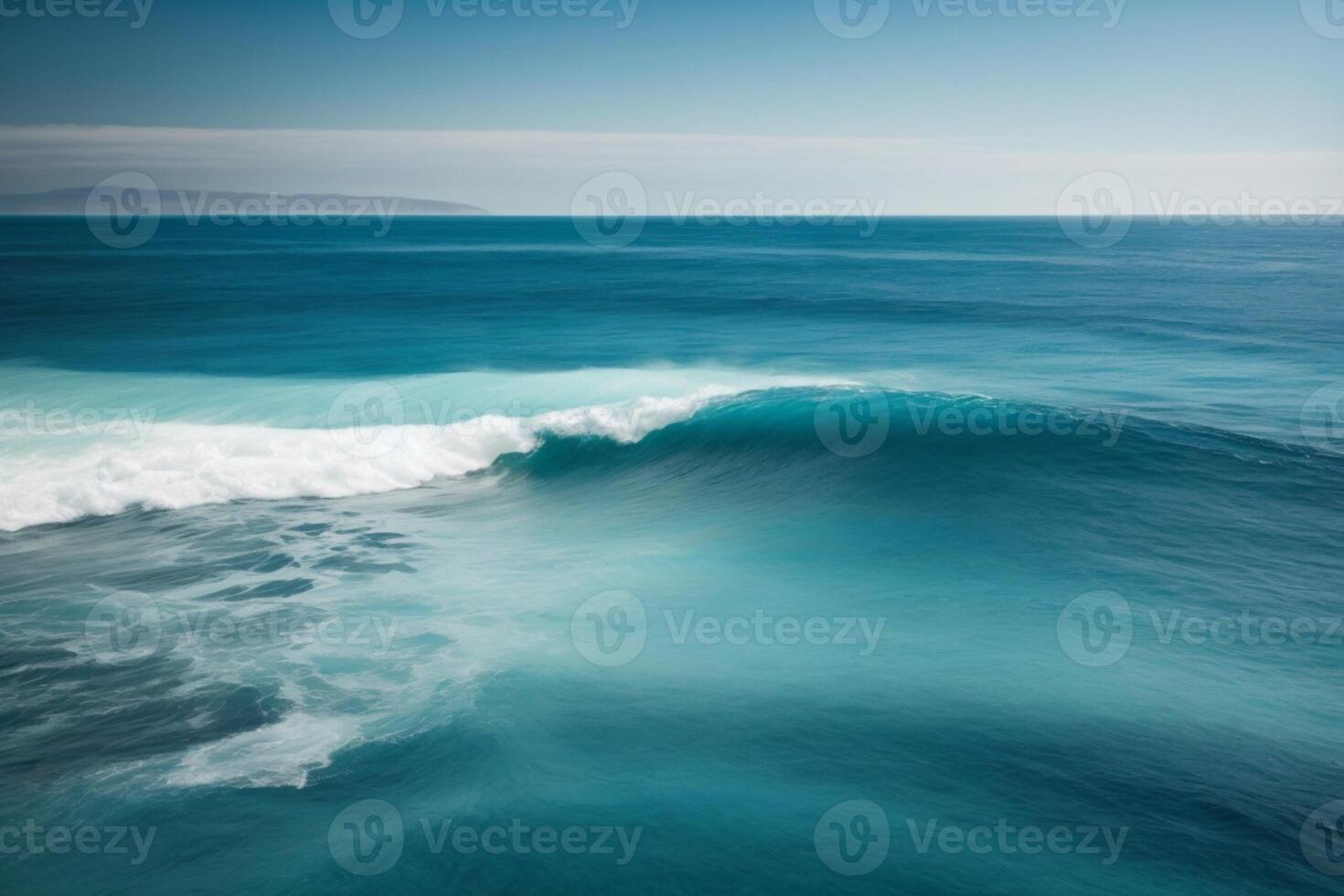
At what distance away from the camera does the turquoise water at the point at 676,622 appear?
26.3 feet

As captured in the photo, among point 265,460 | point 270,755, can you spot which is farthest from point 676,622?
point 265,460

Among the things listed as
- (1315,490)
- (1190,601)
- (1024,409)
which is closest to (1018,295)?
(1024,409)

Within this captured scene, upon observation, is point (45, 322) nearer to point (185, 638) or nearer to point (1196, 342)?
point (185, 638)

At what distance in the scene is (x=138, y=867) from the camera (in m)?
7.61

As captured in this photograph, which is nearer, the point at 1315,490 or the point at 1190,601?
the point at 1190,601

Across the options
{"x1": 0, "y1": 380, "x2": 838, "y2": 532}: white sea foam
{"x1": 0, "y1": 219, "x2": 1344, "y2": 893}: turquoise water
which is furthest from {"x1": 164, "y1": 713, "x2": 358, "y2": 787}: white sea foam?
{"x1": 0, "y1": 380, "x2": 838, "y2": 532}: white sea foam

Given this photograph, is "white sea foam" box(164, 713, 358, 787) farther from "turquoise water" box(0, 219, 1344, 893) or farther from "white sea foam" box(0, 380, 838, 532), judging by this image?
"white sea foam" box(0, 380, 838, 532)

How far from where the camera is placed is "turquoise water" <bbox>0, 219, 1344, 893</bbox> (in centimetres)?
802

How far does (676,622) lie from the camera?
12367mm

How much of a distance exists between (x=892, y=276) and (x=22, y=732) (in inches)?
2288

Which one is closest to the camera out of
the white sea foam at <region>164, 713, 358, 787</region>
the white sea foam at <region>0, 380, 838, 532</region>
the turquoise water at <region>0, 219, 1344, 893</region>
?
the turquoise water at <region>0, 219, 1344, 893</region>

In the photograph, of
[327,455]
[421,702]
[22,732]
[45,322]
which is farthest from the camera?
[45,322]

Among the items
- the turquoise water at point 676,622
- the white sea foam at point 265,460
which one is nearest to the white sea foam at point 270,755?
the turquoise water at point 676,622

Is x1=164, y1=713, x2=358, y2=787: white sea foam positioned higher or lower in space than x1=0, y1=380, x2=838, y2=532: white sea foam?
lower
